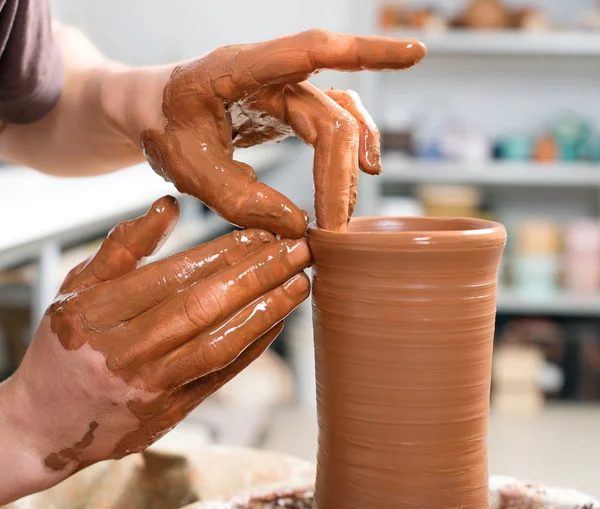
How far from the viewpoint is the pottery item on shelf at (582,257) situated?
306 cm

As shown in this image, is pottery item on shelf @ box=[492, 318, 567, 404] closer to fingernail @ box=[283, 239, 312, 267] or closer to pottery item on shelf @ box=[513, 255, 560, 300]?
pottery item on shelf @ box=[513, 255, 560, 300]

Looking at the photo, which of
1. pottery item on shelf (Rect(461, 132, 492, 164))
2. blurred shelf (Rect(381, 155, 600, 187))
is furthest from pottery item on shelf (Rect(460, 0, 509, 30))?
blurred shelf (Rect(381, 155, 600, 187))

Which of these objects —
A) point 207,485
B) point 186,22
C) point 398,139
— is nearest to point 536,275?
point 398,139

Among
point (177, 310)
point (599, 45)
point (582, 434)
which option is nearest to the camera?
point (177, 310)

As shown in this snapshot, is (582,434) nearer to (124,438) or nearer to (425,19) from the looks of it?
(425,19)

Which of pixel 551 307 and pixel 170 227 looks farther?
pixel 551 307

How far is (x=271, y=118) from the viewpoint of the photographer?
835mm

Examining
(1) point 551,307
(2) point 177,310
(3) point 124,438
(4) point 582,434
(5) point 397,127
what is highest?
(2) point 177,310

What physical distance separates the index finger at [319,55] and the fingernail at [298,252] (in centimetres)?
17

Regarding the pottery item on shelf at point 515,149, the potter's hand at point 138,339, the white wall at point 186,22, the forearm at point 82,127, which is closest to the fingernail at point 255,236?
the potter's hand at point 138,339

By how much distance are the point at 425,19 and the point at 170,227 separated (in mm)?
2653

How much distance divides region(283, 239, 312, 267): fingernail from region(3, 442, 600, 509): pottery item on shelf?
0.28 meters

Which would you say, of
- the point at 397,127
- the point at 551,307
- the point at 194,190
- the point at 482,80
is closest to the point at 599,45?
the point at 482,80

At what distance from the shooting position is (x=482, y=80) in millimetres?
3568
